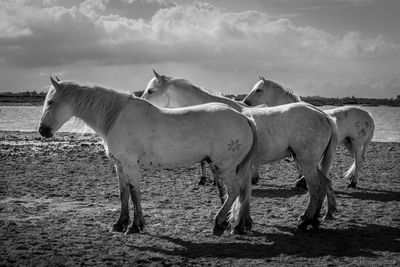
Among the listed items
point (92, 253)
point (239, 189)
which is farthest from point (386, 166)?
point (92, 253)

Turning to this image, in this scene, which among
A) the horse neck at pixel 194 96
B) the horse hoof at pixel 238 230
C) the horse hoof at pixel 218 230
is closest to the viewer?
the horse hoof at pixel 218 230

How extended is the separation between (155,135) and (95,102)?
98 centimetres

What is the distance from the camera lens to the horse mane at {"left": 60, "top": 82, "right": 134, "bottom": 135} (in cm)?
648

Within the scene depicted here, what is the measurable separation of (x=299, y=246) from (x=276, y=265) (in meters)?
0.89

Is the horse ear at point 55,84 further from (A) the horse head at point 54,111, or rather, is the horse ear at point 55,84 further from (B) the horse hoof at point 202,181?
(B) the horse hoof at point 202,181

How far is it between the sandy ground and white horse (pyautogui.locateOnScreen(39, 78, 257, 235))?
0.53 metres

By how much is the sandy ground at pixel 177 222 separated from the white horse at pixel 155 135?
529 millimetres

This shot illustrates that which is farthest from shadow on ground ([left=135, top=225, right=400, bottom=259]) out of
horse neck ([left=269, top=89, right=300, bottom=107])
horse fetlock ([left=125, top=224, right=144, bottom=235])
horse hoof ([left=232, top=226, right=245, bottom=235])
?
horse neck ([left=269, top=89, right=300, bottom=107])

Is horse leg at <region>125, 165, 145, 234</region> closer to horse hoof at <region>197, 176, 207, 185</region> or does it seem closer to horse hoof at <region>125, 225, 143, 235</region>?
horse hoof at <region>125, 225, 143, 235</region>

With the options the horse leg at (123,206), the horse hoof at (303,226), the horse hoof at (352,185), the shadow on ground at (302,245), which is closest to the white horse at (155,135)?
the horse leg at (123,206)

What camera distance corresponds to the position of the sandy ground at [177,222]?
5.46 metres

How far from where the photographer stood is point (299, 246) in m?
6.00

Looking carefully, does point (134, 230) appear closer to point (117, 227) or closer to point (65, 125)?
point (117, 227)

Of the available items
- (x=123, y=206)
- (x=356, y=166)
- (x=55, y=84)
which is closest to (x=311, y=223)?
(x=123, y=206)
